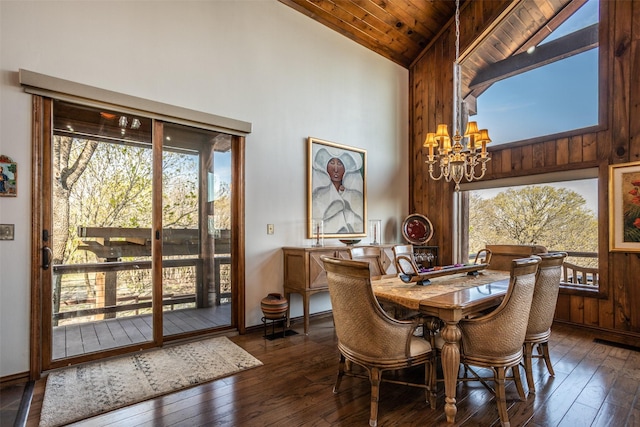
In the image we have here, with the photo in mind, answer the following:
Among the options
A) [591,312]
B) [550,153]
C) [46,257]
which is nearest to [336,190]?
[550,153]

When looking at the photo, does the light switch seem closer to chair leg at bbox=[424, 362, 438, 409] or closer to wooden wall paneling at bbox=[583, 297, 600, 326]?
chair leg at bbox=[424, 362, 438, 409]

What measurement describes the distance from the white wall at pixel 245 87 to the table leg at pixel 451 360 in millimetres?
2325

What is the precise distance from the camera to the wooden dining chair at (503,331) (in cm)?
188

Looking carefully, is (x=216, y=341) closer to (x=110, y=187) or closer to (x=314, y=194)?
(x=110, y=187)

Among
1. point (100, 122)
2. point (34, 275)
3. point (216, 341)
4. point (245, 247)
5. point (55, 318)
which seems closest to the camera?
point (34, 275)

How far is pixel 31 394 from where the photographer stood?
224 centimetres

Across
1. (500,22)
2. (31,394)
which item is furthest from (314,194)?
(500,22)

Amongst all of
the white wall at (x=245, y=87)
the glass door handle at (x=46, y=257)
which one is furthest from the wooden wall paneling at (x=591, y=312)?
the glass door handle at (x=46, y=257)

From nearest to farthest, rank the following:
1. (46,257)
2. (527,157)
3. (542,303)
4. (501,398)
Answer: (501,398)
(542,303)
(46,257)
(527,157)

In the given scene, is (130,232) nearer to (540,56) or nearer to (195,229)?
(195,229)

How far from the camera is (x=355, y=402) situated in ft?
7.00

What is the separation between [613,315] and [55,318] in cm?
553

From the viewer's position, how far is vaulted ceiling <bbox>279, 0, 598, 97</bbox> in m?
4.06

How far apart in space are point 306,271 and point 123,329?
1863 millimetres
